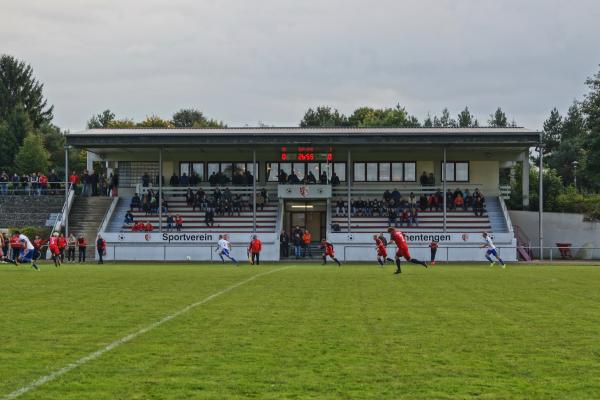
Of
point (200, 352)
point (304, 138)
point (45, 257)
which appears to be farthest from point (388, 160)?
point (200, 352)

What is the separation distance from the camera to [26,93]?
10856 centimetres

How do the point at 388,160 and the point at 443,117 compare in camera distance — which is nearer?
the point at 388,160

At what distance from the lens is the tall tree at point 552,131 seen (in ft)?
442

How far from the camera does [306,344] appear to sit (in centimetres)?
1070

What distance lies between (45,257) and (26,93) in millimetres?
66625

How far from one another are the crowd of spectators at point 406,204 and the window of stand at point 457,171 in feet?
12.4

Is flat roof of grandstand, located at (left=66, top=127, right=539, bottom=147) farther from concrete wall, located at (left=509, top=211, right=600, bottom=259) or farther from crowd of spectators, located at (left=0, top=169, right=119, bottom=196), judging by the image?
crowd of spectators, located at (left=0, top=169, right=119, bottom=196)

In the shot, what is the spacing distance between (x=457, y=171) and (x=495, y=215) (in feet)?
21.2

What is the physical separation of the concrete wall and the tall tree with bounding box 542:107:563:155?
8165cm

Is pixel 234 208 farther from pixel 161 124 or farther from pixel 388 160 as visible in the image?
pixel 161 124

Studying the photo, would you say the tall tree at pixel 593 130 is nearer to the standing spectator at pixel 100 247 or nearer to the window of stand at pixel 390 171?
the window of stand at pixel 390 171

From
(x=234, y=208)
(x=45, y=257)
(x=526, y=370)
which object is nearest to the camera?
(x=526, y=370)

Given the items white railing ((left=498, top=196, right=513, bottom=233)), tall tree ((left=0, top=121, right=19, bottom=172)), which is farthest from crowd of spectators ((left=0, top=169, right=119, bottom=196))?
tall tree ((left=0, top=121, right=19, bottom=172))

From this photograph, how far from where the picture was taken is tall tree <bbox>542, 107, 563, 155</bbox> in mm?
134825
